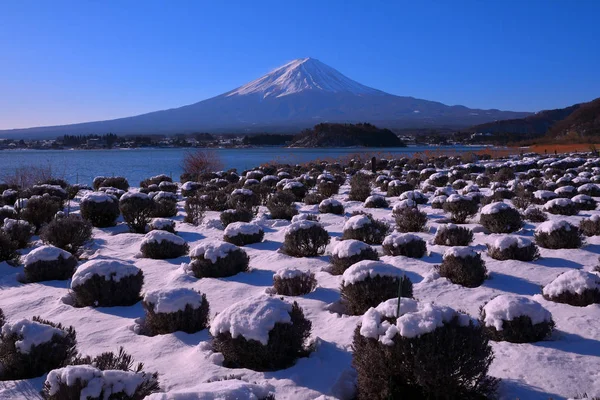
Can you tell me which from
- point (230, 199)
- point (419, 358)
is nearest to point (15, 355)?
point (419, 358)

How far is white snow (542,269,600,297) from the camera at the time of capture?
5.37 m

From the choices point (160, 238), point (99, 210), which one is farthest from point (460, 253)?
point (99, 210)

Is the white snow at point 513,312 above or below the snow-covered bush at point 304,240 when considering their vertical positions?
above

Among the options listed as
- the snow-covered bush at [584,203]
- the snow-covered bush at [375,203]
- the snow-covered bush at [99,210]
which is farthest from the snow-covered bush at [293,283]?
the snow-covered bush at [584,203]

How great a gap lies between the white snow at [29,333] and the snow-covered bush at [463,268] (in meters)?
4.56

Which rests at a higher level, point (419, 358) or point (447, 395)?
point (419, 358)

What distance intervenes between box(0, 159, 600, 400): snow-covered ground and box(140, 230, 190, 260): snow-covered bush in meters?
0.17

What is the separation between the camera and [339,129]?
7056cm

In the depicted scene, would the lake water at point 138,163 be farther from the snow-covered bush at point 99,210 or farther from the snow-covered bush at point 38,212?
the snow-covered bush at point 99,210

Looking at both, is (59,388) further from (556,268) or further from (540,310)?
(556,268)

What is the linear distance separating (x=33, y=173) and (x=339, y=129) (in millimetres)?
52977

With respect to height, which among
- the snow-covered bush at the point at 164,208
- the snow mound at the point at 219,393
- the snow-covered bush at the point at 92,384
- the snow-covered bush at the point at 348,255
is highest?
the snow mound at the point at 219,393

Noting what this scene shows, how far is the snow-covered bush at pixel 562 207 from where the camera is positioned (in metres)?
11.2

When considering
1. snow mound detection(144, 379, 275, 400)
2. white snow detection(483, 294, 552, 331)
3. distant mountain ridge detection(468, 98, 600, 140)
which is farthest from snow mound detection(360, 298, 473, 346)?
distant mountain ridge detection(468, 98, 600, 140)
